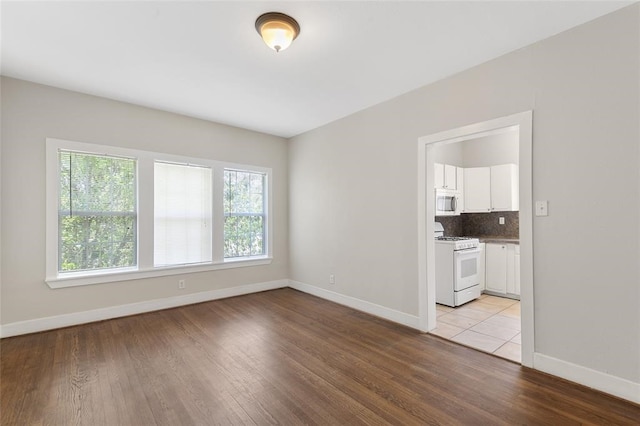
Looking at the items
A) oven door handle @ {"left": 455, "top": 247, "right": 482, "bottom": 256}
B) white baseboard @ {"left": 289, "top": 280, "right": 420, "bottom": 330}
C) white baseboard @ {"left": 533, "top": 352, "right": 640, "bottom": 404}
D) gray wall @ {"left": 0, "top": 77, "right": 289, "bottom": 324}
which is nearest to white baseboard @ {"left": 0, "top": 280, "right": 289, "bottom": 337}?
gray wall @ {"left": 0, "top": 77, "right": 289, "bottom": 324}

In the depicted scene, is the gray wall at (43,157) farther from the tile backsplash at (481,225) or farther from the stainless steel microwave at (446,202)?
the tile backsplash at (481,225)

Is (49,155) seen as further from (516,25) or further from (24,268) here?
(516,25)

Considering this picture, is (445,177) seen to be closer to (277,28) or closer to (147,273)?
(277,28)

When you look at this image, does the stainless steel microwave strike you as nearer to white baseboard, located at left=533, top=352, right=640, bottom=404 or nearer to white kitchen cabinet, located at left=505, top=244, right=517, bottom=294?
white kitchen cabinet, located at left=505, top=244, right=517, bottom=294

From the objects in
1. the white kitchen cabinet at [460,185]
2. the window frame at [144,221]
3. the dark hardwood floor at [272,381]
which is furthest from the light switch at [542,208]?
the window frame at [144,221]

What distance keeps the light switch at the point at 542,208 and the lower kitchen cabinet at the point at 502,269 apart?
2619mm

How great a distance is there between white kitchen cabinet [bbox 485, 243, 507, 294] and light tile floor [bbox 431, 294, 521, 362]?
9.6 inches

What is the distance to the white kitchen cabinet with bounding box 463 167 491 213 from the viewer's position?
5250mm

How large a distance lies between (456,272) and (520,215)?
1.84 metres

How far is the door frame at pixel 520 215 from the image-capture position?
2.51 meters

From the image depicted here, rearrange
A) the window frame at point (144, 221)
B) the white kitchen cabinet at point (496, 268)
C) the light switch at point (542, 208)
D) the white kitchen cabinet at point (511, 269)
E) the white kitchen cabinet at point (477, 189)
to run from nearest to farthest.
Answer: the light switch at point (542, 208)
the window frame at point (144, 221)
the white kitchen cabinet at point (511, 269)
the white kitchen cabinet at point (496, 268)
the white kitchen cabinet at point (477, 189)

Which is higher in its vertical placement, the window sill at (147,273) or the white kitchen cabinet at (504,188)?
the white kitchen cabinet at (504,188)

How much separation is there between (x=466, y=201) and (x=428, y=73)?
3.17 meters

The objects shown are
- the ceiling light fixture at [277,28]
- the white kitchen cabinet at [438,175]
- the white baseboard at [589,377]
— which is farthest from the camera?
the white kitchen cabinet at [438,175]
